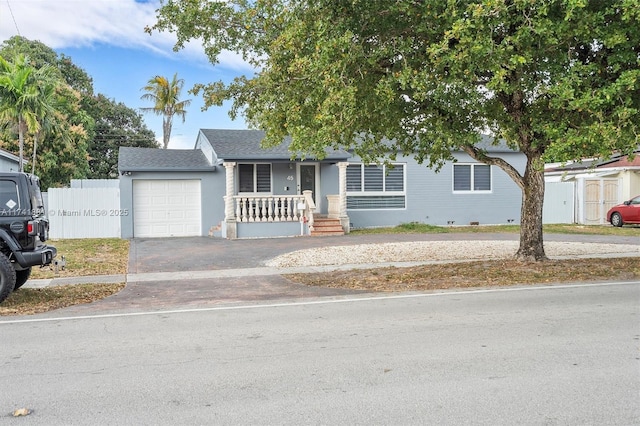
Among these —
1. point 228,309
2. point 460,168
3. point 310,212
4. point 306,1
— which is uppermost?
point 306,1

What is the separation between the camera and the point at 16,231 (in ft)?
27.8

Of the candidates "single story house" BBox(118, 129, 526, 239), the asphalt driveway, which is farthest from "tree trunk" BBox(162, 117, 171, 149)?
the asphalt driveway

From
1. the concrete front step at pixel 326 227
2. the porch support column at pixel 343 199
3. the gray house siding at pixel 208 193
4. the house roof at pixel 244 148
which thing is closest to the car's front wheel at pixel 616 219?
the house roof at pixel 244 148

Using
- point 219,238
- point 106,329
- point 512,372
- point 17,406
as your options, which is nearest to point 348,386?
point 512,372

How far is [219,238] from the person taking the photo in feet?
65.4

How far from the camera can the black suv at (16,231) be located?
8328 millimetres

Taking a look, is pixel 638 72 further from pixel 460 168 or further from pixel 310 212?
pixel 460 168

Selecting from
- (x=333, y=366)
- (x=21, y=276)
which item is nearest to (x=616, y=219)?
(x=333, y=366)

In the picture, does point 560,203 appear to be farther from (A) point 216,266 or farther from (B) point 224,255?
(A) point 216,266

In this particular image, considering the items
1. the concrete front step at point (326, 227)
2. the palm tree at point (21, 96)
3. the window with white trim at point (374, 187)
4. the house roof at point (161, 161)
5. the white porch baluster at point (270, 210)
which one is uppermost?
the palm tree at point (21, 96)

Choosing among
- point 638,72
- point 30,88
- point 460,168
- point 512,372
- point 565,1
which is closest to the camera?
point 512,372

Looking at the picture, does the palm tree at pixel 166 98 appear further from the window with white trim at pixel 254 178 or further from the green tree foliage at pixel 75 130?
the window with white trim at pixel 254 178

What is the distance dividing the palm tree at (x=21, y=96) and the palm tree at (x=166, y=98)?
1970 centimetres

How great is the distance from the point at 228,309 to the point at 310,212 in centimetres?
1237
